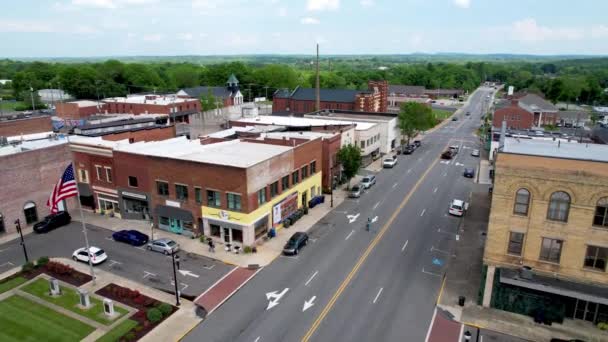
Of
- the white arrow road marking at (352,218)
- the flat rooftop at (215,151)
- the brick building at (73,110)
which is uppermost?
the flat rooftop at (215,151)

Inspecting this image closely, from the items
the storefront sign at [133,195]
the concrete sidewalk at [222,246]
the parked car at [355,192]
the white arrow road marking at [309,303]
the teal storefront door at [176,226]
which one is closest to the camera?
the white arrow road marking at [309,303]

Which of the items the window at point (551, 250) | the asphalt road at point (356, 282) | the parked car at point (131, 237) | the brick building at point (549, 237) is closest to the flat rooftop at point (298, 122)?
the asphalt road at point (356, 282)

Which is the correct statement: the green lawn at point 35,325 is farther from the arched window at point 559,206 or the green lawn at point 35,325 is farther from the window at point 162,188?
the arched window at point 559,206

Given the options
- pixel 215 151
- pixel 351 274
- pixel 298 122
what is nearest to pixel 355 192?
pixel 215 151

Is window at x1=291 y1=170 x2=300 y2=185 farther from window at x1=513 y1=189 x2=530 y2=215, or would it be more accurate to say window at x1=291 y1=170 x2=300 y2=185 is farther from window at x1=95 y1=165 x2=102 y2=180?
window at x1=513 y1=189 x2=530 y2=215

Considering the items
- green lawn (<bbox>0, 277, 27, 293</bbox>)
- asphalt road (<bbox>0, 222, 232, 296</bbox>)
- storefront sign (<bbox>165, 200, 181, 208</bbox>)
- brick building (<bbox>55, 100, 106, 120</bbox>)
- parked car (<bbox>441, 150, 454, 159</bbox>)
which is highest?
brick building (<bbox>55, 100, 106, 120</bbox>)

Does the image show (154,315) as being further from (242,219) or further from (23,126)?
(23,126)

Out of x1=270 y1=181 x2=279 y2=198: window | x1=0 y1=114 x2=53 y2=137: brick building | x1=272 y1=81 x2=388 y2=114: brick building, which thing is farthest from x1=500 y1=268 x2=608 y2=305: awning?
x1=272 y1=81 x2=388 y2=114: brick building
